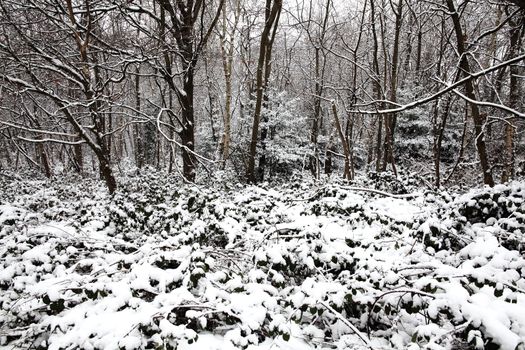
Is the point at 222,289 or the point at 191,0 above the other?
the point at 191,0

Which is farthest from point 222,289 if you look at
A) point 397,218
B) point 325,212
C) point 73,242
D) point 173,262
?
point 397,218

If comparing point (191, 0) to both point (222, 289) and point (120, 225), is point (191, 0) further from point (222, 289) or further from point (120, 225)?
point (222, 289)

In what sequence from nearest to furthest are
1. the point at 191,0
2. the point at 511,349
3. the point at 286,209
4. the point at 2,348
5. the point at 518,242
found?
the point at 511,349
the point at 2,348
the point at 518,242
the point at 286,209
the point at 191,0

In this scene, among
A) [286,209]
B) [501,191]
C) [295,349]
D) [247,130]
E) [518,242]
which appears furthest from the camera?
[247,130]

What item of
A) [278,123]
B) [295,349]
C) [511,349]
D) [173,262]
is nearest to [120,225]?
[173,262]

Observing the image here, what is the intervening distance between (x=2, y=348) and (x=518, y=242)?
5045 millimetres

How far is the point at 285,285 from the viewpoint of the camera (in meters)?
3.52

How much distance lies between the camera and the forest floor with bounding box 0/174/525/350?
7.97ft

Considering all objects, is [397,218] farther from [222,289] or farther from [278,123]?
[278,123]

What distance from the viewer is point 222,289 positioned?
315cm

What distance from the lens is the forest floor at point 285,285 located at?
2.43 metres

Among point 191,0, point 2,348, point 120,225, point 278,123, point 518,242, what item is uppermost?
point 191,0

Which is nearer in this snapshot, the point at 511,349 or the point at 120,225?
the point at 511,349

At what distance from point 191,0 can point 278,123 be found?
7.81m
